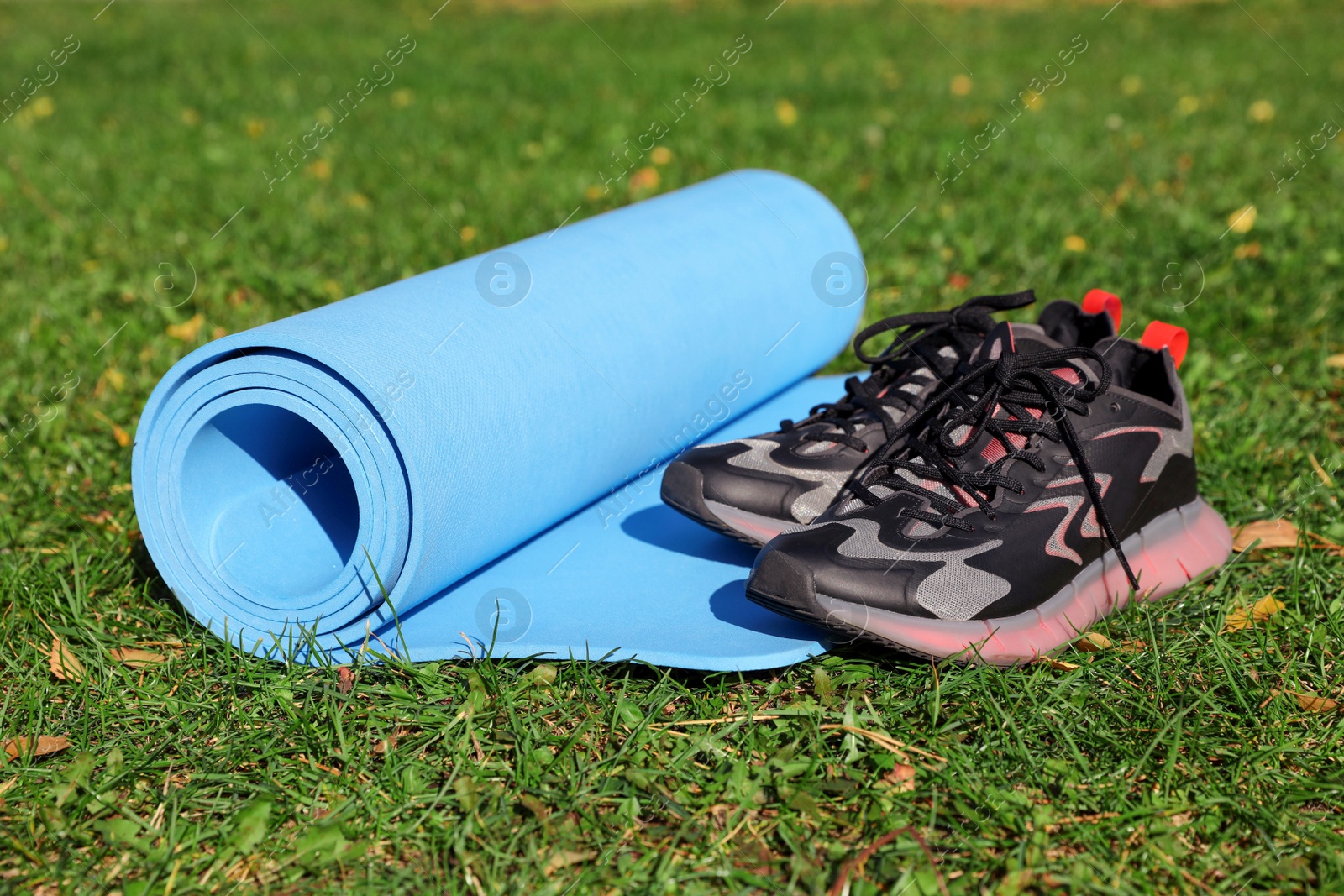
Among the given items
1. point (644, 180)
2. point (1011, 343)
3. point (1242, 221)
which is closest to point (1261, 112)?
point (1242, 221)

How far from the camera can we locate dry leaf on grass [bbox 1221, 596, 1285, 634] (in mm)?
2244

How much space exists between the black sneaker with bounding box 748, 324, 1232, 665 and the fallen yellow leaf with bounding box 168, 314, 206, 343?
107 inches

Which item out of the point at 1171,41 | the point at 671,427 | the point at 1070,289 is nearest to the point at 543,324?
the point at 671,427

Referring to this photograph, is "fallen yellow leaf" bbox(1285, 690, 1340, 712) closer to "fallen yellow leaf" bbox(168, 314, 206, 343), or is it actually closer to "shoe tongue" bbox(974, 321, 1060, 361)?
Answer: "shoe tongue" bbox(974, 321, 1060, 361)

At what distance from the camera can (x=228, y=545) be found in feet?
7.54

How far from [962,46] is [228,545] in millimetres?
9199

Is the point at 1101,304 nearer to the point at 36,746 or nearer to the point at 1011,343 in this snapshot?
the point at 1011,343

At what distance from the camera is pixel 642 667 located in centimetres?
214

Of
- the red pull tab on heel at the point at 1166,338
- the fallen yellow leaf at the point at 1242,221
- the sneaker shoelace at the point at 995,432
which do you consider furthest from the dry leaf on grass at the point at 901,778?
the fallen yellow leaf at the point at 1242,221

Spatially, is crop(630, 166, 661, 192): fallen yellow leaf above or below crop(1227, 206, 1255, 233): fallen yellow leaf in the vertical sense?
above

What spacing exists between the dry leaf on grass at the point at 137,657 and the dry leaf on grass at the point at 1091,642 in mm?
1855

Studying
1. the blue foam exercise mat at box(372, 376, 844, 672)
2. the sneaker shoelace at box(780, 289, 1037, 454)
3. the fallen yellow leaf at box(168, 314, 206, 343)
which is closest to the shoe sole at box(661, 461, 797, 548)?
the blue foam exercise mat at box(372, 376, 844, 672)

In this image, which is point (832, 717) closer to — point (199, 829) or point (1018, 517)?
point (1018, 517)

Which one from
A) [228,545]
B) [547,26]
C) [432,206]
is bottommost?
[228,545]
